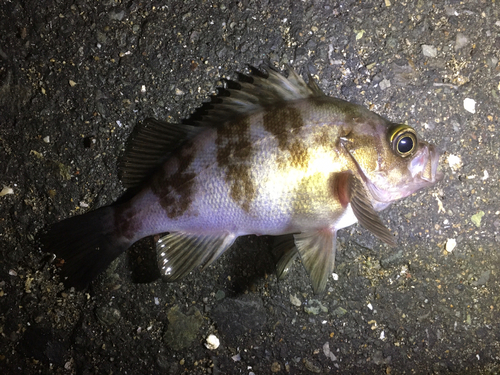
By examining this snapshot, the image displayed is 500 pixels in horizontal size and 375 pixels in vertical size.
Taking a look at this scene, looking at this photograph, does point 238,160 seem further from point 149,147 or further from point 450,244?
point 450,244

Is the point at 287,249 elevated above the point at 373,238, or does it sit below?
above

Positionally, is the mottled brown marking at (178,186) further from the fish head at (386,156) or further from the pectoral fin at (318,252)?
the fish head at (386,156)

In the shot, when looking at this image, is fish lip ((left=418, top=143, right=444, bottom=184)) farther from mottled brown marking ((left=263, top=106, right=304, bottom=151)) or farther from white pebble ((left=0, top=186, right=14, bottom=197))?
white pebble ((left=0, top=186, right=14, bottom=197))

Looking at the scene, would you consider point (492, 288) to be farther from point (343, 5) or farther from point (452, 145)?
point (343, 5)

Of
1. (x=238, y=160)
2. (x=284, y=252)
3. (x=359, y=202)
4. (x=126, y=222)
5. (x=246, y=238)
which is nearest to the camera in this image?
(x=359, y=202)

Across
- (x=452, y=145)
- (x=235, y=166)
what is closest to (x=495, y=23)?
(x=452, y=145)

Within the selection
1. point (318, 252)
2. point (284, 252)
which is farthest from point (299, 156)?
point (284, 252)
